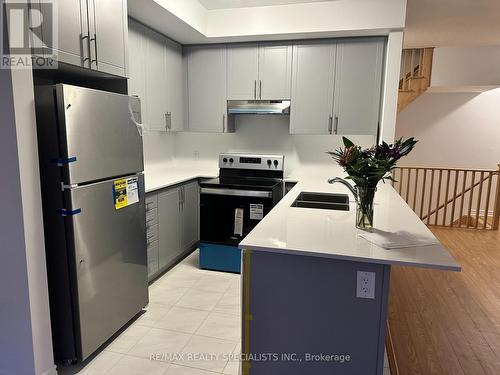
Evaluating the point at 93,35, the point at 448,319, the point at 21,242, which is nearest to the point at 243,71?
the point at 93,35

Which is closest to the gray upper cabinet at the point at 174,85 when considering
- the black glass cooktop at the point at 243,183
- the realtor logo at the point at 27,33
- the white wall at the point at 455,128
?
the black glass cooktop at the point at 243,183

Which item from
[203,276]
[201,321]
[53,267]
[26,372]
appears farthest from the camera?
[203,276]

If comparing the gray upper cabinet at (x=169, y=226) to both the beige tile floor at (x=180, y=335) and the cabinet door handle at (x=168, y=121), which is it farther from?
the cabinet door handle at (x=168, y=121)

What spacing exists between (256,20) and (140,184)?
6.82 feet

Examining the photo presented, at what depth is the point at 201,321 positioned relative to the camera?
254 cm

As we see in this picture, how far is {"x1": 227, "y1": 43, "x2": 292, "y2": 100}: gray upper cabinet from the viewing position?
364 cm

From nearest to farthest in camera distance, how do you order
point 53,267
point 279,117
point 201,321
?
point 53,267 < point 201,321 < point 279,117

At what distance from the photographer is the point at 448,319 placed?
8.67 ft

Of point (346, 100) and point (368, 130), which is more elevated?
point (346, 100)

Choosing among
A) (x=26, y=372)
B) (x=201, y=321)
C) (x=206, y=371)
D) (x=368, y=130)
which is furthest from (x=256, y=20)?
(x=26, y=372)

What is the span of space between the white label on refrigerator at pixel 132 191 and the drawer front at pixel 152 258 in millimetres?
691

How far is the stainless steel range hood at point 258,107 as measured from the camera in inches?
144

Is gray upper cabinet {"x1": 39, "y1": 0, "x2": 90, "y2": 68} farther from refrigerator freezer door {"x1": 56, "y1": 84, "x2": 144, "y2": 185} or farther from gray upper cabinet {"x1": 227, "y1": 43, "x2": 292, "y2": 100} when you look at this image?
gray upper cabinet {"x1": 227, "y1": 43, "x2": 292, "y2": 100}

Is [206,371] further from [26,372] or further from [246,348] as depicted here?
[26,372]
